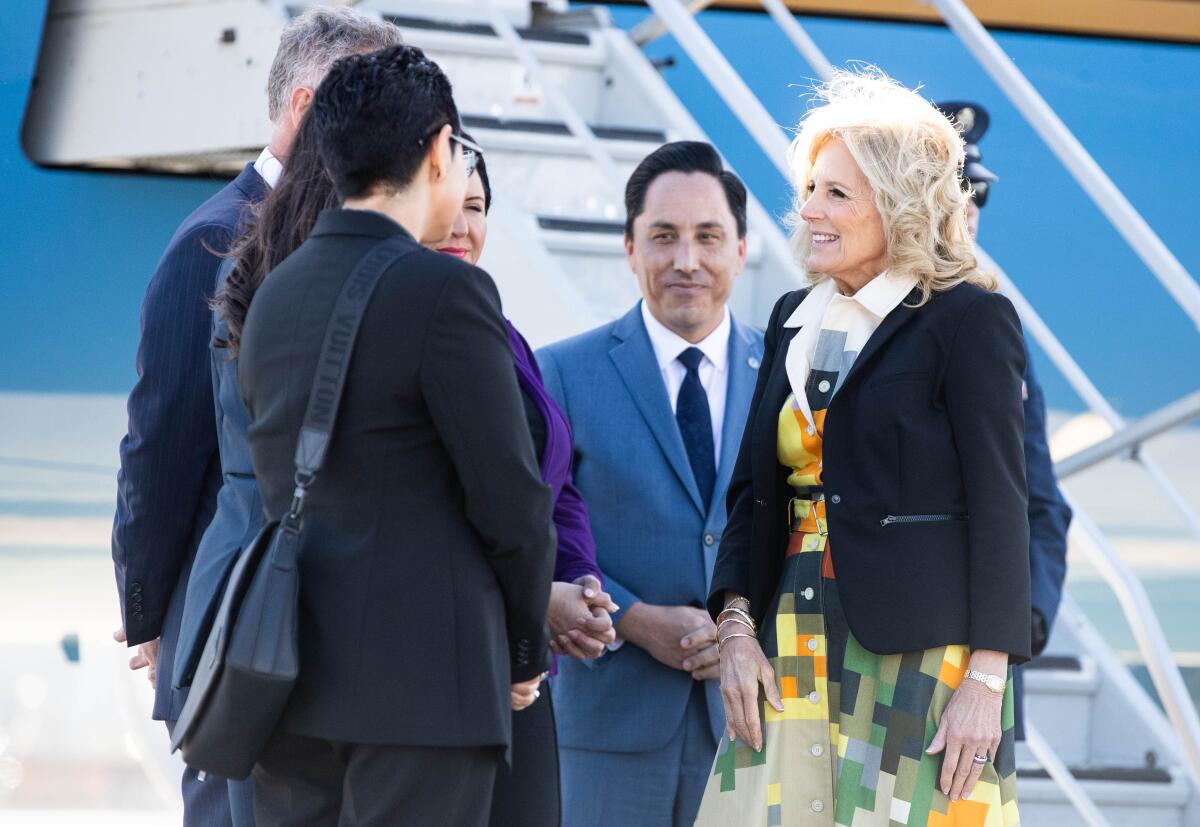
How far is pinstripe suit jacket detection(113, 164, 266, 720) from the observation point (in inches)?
74.2

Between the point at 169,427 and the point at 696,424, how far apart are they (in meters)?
0.83

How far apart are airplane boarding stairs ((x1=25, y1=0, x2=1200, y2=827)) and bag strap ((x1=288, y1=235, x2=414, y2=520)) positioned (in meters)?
1.52

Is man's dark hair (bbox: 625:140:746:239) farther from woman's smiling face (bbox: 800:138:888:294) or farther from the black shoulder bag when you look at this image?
the black shoulder bag

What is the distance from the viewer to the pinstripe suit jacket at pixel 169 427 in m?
1.89

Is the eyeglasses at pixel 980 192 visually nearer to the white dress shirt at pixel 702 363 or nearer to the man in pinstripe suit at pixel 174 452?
the white dress shirt at pixel 702 363

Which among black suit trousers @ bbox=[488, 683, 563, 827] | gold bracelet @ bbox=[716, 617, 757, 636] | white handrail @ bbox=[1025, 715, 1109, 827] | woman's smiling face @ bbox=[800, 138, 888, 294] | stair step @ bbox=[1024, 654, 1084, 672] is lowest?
white handrail @ bbox=[1025, 715, 1109, 827]

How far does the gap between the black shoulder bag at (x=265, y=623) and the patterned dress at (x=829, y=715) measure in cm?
59

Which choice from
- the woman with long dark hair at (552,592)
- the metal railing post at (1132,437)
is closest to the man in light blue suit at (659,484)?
the woman with long dark hair at (552,592)

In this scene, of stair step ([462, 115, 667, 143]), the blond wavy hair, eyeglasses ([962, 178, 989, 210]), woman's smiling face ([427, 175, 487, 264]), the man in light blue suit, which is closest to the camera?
the blond wavy hair

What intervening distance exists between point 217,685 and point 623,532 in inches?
37.1

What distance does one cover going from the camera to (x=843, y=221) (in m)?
1.78

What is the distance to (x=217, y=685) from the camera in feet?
4.66

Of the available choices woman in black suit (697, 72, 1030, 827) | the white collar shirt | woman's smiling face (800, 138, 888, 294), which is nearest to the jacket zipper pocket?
woman in black suit (697, 72, 1030, 827)

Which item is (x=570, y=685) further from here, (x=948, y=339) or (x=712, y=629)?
(x=948, y=339)
